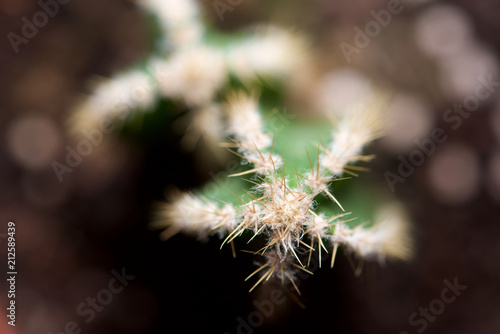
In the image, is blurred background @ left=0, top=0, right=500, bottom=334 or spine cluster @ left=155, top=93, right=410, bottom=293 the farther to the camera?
blurred background @ left=0, top=0, right=500, bottom=334

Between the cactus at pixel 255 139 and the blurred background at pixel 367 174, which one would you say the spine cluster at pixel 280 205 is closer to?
the cactus at pixel 255 139

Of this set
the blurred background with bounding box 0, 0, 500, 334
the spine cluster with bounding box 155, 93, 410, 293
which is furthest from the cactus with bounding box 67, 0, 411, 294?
the blurred background with bounding box 0, 0, 500, 334

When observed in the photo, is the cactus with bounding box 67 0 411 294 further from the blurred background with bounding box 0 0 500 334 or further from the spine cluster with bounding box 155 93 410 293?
the blurred background with bounding box 0 0 500 334

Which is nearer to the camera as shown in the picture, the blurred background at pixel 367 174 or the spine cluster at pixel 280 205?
the spine cluster at pixel 280 205

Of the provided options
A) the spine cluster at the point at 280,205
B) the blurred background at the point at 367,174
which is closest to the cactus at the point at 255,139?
the spine cluster at the point at 280,205

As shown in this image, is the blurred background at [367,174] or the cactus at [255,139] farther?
the blurred background at [367,174]

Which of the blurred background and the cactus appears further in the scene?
the blurred background

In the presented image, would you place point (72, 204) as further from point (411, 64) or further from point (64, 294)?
point (411, 64)

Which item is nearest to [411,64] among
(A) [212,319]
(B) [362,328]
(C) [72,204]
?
(B) [362,328]

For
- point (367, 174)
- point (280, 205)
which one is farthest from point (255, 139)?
point (367, 174)
